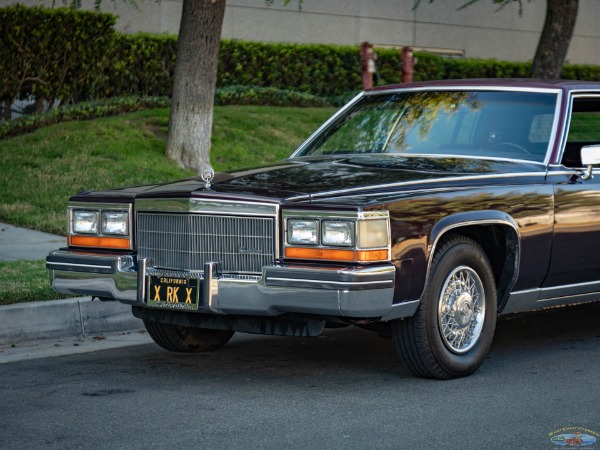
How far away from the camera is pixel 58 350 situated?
289 inches

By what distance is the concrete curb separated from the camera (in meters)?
7.49

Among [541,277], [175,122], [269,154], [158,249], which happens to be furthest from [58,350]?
[269,154]

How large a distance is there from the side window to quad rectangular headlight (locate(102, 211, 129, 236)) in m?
2.70

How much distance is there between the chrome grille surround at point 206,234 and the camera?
5918 millimetres

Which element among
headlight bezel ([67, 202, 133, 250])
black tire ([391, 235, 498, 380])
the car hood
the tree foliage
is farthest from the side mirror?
the tree foliage

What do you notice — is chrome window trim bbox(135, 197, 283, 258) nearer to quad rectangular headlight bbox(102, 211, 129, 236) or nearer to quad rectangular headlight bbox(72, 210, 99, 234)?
quad rectangular headlight bbox(102, 211, 129, 236)

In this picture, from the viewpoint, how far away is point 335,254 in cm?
573

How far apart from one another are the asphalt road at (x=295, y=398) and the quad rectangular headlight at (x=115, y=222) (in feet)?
2.63

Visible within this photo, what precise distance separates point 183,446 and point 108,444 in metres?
0.33

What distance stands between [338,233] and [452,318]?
93 centimetres

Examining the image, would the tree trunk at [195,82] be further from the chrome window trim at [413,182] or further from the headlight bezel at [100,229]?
the chrome window trim at [413,182]

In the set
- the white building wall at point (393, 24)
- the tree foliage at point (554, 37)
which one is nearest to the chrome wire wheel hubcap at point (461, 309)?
the tree foliage at point (554, 37)

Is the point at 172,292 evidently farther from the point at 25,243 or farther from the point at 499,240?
the point at 25,243

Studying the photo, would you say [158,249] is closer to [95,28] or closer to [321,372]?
[321,372]
